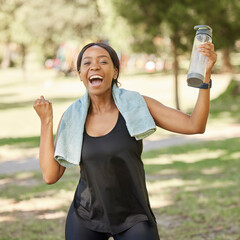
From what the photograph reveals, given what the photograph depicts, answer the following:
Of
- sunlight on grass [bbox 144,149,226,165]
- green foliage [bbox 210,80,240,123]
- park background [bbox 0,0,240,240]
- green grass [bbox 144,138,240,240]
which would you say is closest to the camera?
green grass [bbox 144,138,240,240]

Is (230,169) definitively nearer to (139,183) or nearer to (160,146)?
(160,146)

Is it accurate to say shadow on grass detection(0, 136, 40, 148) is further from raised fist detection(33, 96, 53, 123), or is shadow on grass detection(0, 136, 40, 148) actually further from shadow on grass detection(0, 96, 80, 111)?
raised fist detection(33, 96, 53, 123)

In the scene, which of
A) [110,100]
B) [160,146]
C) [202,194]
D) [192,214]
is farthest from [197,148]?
[110,100]

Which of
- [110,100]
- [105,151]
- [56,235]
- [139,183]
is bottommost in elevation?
[56,235]

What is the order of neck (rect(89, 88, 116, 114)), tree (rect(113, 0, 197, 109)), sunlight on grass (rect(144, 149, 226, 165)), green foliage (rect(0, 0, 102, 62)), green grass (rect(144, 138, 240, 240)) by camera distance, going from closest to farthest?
neck (rect(89, 88, 116, 114)), green grass (rect(144, 138, 240, 240)), sunlight on grass (rect(144, 149, 226, 165)), tree (rect(113, 0, 197, 109)), green foliage (rect(0, 0, 102, 62))

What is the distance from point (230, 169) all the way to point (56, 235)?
3616mm

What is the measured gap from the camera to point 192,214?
5797mm

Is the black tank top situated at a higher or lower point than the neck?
lower

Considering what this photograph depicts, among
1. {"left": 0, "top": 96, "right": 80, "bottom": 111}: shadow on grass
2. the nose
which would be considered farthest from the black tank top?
{"left": 0, "top": 96, "right": 80, "bottom": 111}: shadow on grass

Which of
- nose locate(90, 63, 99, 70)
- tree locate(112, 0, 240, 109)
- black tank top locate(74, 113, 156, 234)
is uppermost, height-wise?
tree locate(112, 0, 240, 109)

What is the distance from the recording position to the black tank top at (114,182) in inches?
101

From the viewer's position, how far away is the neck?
2.76 meters

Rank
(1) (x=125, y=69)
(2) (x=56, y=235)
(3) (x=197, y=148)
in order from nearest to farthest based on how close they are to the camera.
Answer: (2) (x=56, y=235) < (3) (x=197, y=148) < (1) (x=125, y=69)

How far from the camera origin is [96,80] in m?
2.69
